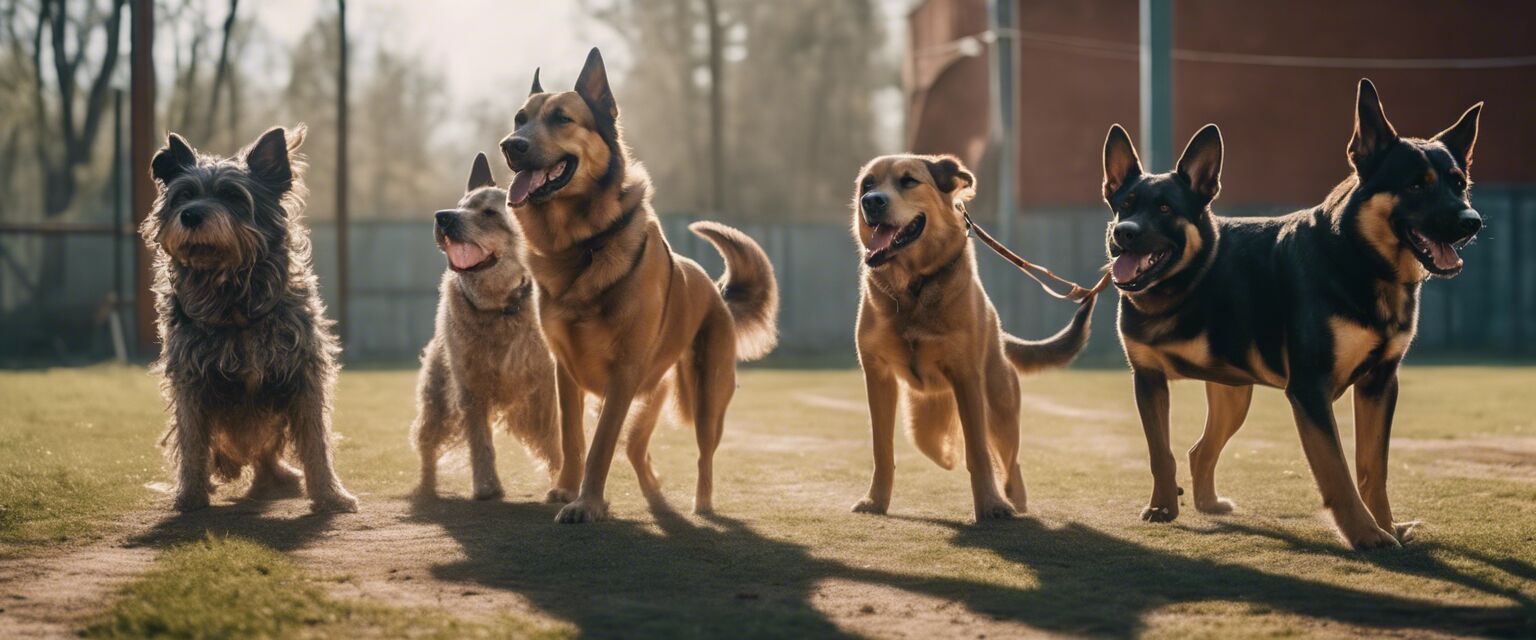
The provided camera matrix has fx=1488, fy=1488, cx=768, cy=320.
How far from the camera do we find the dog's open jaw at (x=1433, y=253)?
5.64 meters

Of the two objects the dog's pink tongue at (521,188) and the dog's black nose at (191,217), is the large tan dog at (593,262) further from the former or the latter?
the dog's black nose at (191,217)

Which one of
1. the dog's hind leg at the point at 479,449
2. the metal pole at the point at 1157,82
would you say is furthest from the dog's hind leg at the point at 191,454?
the metal pole at the point at 1157,82

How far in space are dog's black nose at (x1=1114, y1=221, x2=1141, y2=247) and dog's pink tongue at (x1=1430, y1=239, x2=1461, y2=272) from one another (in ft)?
3.78

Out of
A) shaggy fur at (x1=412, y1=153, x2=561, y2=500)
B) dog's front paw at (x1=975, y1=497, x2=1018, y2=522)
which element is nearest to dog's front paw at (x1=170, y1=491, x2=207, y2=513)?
shaggy fur at (x1=412, y1=153, x2=561, y2=500)

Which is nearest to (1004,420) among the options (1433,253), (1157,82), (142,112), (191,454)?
(1433,253)

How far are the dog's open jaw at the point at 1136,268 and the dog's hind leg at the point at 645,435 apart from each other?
2.43 m

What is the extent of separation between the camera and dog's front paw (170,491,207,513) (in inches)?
281

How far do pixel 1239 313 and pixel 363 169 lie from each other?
4496 centimetres

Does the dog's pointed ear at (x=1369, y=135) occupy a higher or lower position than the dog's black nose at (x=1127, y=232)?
higher

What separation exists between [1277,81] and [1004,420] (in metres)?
22.3

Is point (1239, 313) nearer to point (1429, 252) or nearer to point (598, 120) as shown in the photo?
point (1429, 252)

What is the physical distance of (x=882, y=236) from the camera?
6.78 meters

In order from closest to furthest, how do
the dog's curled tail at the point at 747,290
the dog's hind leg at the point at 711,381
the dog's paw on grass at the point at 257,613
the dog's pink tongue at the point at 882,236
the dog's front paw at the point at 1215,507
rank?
the dog's paw on grass at the point at 257,613
the dog's pink tongue at the point at 882,236
the dog's front paw at the point at 1215,507
the dog's hind leg at the point at 711,381
the dog's curled tail at the point at 747,290

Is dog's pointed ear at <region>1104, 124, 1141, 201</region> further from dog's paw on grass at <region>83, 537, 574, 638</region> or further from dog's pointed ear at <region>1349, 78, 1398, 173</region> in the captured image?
dog's paw on grass at <region>83, 537, 574, 638</region>
